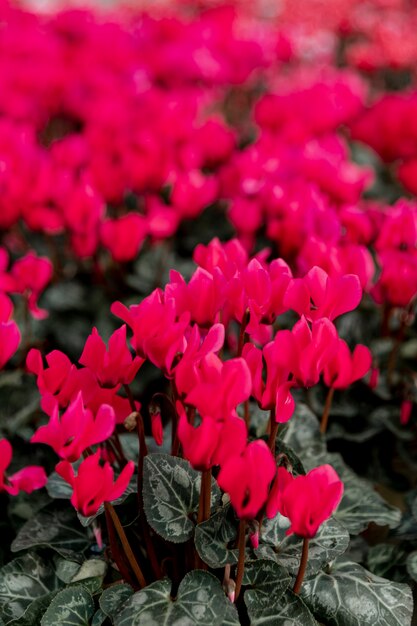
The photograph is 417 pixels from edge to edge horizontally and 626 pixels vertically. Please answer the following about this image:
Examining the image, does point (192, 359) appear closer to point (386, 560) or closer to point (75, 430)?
point (75, 430)

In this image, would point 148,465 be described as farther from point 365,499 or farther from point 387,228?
point 387,228

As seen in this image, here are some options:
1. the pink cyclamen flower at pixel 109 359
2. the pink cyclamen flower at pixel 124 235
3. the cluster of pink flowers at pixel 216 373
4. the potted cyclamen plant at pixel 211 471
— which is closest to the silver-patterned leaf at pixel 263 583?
the potted cyclamen plant at pixel 211 471

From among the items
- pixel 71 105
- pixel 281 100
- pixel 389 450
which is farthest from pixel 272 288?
pixel 71 105

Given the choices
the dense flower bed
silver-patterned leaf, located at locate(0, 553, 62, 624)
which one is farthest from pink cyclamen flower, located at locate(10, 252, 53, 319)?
silver-patterned leaf, located at locate(0, 553, 62, 624)

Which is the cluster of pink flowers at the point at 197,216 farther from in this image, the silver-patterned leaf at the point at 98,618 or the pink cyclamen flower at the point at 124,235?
the silver-patterned leaf at the point at 98,618

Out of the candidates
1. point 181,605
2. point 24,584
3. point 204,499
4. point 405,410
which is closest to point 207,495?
point 204,499

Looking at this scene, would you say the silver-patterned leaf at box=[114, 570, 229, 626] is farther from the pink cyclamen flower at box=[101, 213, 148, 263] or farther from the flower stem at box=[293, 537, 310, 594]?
the pink cyclamen flower at box=[101, 213, 148, 263]

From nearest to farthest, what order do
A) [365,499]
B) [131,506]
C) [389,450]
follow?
[131,506], [365,499], [389,450]
